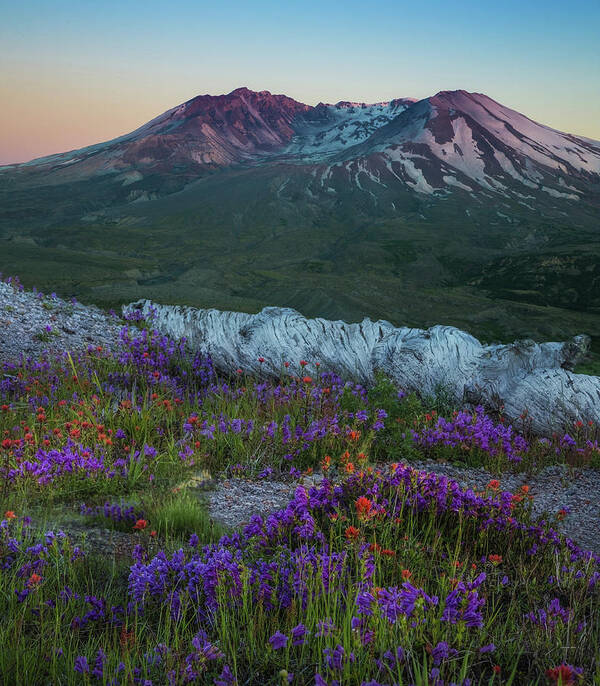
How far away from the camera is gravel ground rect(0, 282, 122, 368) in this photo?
31.0 ft

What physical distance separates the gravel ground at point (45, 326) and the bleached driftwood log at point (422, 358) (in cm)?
170

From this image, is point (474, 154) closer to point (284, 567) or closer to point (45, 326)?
point (45, 326)

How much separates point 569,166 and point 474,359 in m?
98.8

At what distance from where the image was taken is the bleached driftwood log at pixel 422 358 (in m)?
7.77

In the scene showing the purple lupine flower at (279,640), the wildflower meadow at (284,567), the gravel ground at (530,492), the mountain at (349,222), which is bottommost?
the gravel ground at (530,492)

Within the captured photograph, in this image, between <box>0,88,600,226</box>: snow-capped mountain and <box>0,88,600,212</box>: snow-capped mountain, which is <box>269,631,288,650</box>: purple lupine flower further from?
<box>0,88,600,212</box>: snow-capped mountain

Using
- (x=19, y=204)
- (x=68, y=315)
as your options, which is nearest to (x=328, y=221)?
(x=19, y=204)

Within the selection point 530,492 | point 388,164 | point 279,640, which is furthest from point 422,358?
point 388,164

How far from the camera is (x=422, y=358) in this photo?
8.72 m

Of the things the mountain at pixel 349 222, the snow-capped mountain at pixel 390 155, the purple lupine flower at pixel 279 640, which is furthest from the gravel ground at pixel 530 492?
the snow-capped mountain at pixel 390 155

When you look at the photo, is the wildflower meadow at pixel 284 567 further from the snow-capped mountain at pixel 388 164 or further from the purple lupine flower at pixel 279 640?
the snow-capped mountain at pixel 388 164

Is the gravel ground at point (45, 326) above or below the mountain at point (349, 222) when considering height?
below

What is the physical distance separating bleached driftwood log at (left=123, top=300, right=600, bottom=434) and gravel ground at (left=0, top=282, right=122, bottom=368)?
5.56ft

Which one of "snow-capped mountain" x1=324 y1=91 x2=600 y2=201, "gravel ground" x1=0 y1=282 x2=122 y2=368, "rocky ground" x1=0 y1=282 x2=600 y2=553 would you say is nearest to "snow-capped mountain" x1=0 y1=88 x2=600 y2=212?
"snow-capped mountain" x1=324 y1=91 x2=600 y2=201
